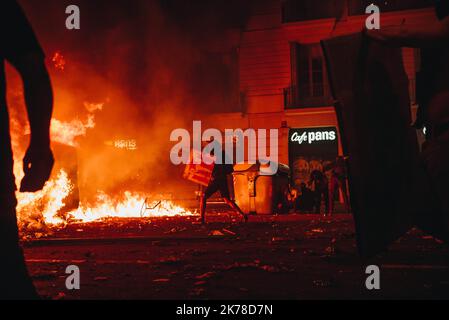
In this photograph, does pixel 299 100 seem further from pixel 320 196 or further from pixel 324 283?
pixel 324 283

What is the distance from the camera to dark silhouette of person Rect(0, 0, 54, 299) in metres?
1.98

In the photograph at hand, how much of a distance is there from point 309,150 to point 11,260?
2150 cm

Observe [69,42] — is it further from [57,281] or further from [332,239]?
[57,281]

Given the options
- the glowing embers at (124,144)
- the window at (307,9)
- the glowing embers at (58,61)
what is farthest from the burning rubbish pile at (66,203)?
the window at (307,9)

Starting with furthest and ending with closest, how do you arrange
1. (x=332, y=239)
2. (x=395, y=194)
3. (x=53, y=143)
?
1. (x=53, y=143)
2. (x=332, y=239)
3. (x=395, y=194)

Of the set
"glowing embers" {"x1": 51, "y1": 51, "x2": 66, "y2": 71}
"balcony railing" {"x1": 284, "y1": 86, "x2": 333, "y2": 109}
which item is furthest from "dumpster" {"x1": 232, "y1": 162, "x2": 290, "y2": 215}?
"balcony railing" {"x1": 284, "y1": 86, "x2": 333, "y2": 109}

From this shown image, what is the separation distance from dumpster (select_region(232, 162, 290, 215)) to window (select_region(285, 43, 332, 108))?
7723mm

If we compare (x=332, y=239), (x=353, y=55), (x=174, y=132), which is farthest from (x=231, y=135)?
(x=353, y=55)

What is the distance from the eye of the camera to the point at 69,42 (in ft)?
61.4

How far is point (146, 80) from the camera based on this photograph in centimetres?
2245

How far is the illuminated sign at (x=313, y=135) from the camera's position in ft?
74.4

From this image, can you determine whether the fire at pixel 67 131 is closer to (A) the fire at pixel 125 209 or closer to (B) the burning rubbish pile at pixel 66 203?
(B) the burning rubbish pile at pixel 66 203

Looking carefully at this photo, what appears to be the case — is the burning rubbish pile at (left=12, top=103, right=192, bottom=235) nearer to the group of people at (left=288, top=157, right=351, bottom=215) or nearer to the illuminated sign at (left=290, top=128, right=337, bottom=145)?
the group of people at (left=288, top=157, right=351, bottom=215)
